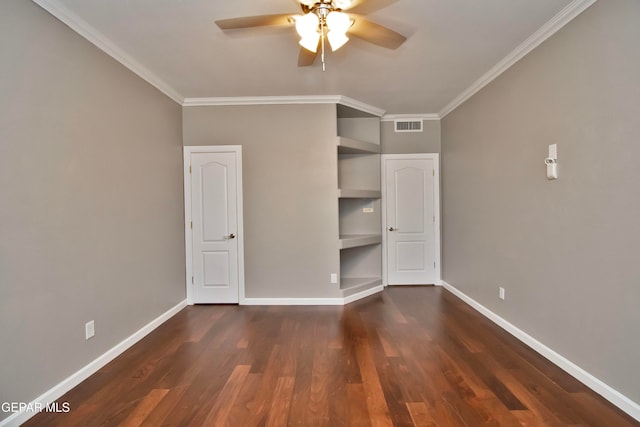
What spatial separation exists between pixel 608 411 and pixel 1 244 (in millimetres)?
3827

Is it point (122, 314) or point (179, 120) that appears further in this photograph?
point (179, 120)

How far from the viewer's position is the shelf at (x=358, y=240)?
421 centimetres

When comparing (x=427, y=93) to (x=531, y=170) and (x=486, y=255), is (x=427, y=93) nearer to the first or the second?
(x=531, y=170)

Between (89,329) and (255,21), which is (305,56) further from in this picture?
(89,329)

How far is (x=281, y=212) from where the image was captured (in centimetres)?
414

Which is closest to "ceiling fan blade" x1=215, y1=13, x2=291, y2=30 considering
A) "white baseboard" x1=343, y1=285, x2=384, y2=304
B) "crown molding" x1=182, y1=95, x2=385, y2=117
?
"crown molding" x1=182, y1=95, x2=385, y2=117

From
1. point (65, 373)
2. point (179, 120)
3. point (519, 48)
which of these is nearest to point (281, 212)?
point (179, 120)

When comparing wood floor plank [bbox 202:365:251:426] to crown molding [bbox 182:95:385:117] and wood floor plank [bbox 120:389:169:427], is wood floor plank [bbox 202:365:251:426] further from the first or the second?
crown molding [bbox 182:95:385:117]

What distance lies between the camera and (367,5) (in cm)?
207

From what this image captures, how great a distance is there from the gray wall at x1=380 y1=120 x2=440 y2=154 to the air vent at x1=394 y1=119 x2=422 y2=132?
5 centimetres

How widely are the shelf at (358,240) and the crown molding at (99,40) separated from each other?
9.56 ft

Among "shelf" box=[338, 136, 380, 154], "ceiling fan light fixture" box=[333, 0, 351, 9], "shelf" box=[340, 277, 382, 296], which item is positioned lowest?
"shelf" box=[340, 277, 382, 296]

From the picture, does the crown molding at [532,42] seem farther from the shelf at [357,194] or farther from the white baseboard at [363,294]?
the white baseboard at [363,294]

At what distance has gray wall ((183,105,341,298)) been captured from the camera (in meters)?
4.13
